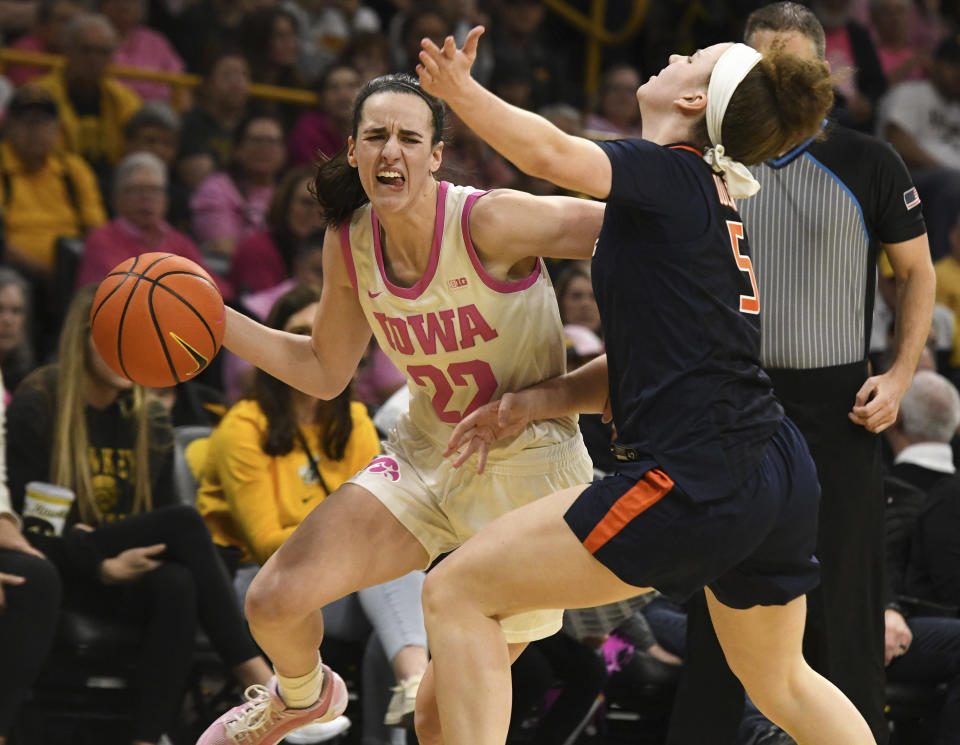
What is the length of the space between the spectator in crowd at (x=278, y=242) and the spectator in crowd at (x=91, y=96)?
1320mm

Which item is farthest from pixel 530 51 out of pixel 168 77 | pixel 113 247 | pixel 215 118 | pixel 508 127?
pixel 508 127

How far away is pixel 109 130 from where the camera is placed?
823 cm

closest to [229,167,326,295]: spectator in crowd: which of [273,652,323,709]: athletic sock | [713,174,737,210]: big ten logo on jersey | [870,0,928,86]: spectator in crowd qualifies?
[273,652,323,709]: athletic sock

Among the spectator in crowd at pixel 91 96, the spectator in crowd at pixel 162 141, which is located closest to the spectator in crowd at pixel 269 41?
the spectator in crowd at pixel 91 96

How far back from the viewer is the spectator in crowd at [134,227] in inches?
273

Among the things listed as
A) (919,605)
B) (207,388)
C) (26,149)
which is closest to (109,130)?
(26,149)

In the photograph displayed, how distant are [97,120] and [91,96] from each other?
15 cm

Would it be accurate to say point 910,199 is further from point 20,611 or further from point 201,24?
point 201,24

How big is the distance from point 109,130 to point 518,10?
11.7 ft

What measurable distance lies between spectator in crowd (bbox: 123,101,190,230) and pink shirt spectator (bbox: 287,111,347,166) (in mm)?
958

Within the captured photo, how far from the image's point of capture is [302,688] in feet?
13.0

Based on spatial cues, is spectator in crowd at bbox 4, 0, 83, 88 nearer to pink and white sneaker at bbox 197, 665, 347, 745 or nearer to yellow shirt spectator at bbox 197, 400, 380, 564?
yellow shirt spectator at bbox 197, 400, 380, 564

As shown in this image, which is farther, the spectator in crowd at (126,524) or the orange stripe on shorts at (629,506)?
the spectator in crowd at (126,524)

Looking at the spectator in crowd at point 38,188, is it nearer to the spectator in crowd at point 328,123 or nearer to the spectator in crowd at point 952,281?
the spectator in crowd at point 328,123
